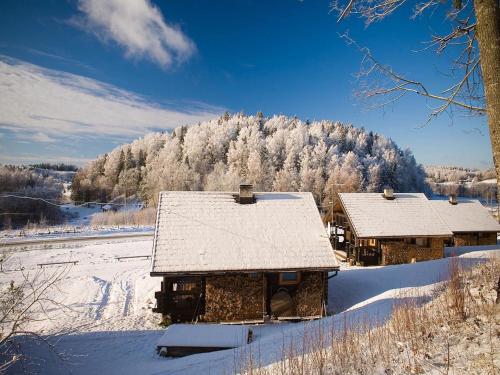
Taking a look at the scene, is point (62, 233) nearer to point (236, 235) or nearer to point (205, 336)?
point (236, 235)

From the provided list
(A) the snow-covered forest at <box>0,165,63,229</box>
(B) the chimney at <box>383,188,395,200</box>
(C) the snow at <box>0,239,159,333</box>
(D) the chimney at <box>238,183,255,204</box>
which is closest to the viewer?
(C) the snow at <box>0,239,159,333</box>

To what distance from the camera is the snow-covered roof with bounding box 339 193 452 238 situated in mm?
21812

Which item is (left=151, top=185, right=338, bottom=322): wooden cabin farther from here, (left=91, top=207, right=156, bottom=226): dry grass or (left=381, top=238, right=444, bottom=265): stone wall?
(left=91, top=207, right=156, bottom=226): dry grass

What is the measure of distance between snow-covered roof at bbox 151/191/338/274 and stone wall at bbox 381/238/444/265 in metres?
8.86

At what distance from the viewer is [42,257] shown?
2373cm

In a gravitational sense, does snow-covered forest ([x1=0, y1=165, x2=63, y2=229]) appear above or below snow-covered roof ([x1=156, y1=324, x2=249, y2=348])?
above

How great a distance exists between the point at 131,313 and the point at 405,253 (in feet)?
61.3

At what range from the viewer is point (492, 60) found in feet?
14.6

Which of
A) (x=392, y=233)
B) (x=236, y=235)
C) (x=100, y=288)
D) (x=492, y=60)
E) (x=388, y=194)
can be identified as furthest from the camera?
(x=388, y=194)

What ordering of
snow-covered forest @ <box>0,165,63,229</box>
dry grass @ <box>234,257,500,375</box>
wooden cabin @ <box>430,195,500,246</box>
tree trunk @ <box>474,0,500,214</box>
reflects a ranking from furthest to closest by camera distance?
1. snow-covered forest @ <box>0,165,63,229</box>
2. wooden cabin @ <box>430,195,500,246</box>
3. tree trunk @ <box>474,0,500,214</box>
4. dry grass @ <box>234,257,500,375</box>

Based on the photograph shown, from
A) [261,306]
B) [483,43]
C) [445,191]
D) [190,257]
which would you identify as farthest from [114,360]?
[445,191]

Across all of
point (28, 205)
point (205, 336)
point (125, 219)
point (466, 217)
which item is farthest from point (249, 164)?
point (205, 336)

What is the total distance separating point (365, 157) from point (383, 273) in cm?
7492

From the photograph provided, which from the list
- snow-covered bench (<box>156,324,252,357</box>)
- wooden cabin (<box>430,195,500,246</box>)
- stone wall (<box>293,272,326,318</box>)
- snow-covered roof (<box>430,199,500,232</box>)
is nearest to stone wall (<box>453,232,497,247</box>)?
wooden cabin (<box>430,195,500,246</box>)
